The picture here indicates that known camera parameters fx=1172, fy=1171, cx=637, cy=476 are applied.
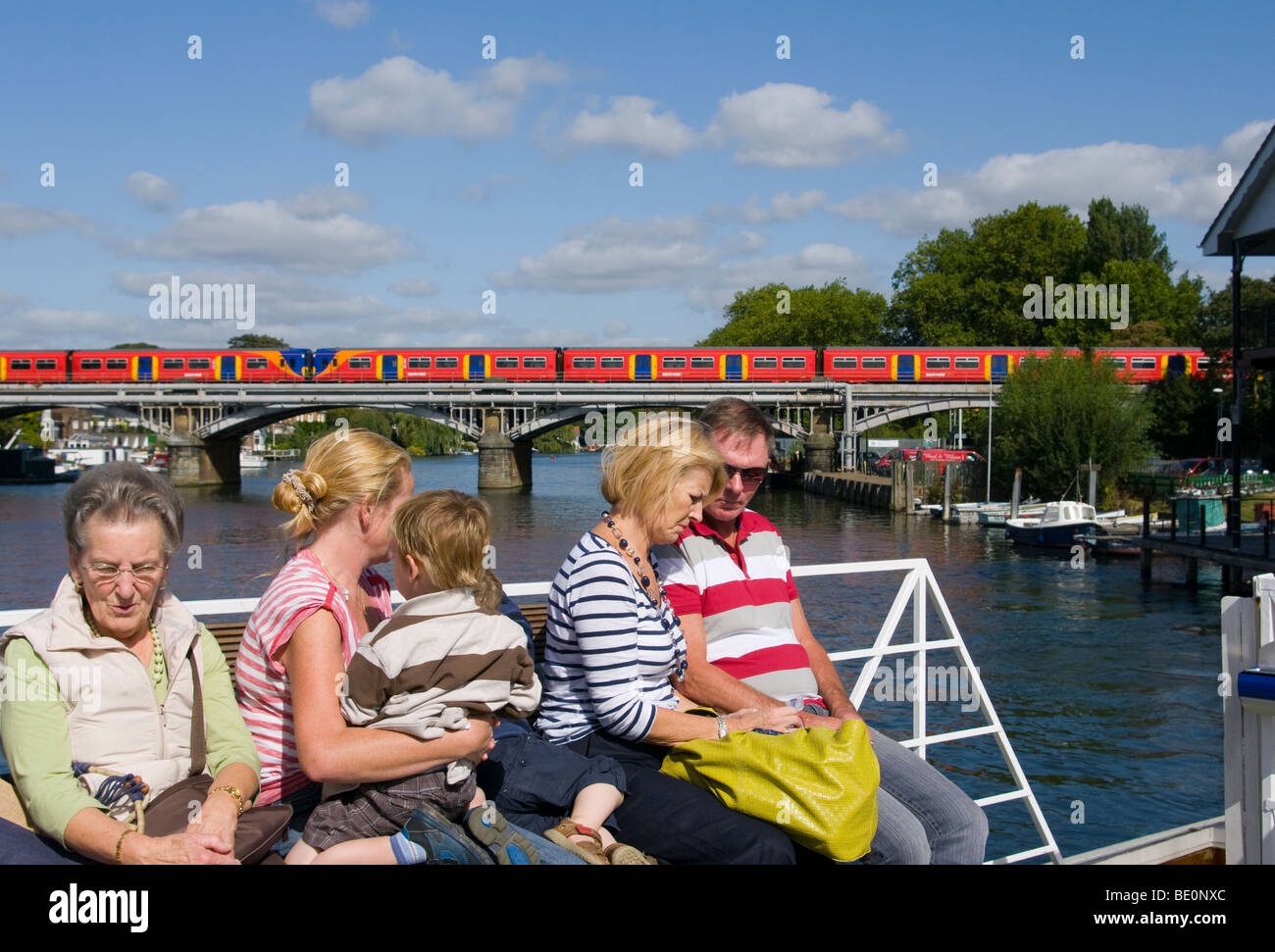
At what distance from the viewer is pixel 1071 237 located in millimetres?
71625

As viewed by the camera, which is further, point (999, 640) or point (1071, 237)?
point (1071, 237)

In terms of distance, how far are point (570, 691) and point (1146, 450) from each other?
40163mm

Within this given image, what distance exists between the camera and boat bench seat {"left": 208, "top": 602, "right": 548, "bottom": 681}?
325cm

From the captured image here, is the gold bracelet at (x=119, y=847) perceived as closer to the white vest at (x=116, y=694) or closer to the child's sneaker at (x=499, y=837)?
the white vest at (x=116, y=694)

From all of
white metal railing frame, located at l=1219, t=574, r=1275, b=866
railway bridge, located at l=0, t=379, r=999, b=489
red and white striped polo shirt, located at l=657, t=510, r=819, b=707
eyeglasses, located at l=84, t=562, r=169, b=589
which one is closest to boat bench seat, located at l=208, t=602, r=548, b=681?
eyeglasses, located at l=84, t=562, r=169, b=589

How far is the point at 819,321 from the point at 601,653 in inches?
3170

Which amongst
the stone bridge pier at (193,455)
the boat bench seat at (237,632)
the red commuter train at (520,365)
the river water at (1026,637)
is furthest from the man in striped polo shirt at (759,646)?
the stone bridge pier at (193,455)

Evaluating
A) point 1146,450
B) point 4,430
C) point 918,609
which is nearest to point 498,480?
point 1146,450

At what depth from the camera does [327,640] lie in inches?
109

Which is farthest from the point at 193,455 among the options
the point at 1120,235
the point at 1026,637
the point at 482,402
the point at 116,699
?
the point at 116,699

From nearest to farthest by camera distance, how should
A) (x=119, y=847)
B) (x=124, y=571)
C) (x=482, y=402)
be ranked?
(x=119, y=847), (x=124, y=571), (x=482, y=402)

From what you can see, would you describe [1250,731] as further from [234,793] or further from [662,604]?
[234,793]
